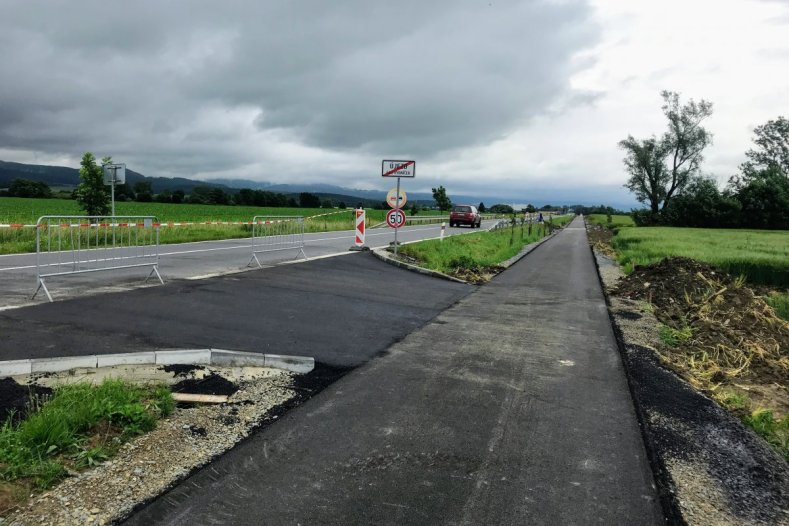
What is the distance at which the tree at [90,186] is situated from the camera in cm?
2759

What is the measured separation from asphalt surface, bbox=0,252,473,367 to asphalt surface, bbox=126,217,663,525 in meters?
0.82

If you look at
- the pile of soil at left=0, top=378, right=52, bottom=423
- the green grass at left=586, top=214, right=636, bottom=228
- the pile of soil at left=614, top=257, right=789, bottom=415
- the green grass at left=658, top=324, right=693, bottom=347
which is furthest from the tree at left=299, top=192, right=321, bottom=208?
the pile of soil at left=0, top=378, right=52, bottom=423

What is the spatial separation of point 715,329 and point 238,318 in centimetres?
761

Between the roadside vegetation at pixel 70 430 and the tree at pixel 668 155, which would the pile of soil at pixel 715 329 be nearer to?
the roadside vegetation at pixel 70 430

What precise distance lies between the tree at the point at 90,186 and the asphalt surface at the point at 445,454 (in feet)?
86.8

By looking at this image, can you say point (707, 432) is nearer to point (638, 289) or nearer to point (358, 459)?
point (358, 459)

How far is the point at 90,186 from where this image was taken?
27.9 metres

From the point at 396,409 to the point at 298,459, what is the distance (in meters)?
1.19

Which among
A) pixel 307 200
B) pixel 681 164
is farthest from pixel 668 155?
pixel 307 200

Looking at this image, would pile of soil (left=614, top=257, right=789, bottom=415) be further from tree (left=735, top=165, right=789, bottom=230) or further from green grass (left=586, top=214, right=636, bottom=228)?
green grass (left=586, top=214, right=636, bottom=228)

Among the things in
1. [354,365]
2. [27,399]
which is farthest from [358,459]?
[27,399]

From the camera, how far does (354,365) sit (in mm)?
5895

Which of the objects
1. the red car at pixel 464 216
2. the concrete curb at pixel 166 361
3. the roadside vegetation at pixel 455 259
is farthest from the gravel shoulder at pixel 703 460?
the red car at pixel 464 216

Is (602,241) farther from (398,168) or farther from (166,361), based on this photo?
(166,361)
